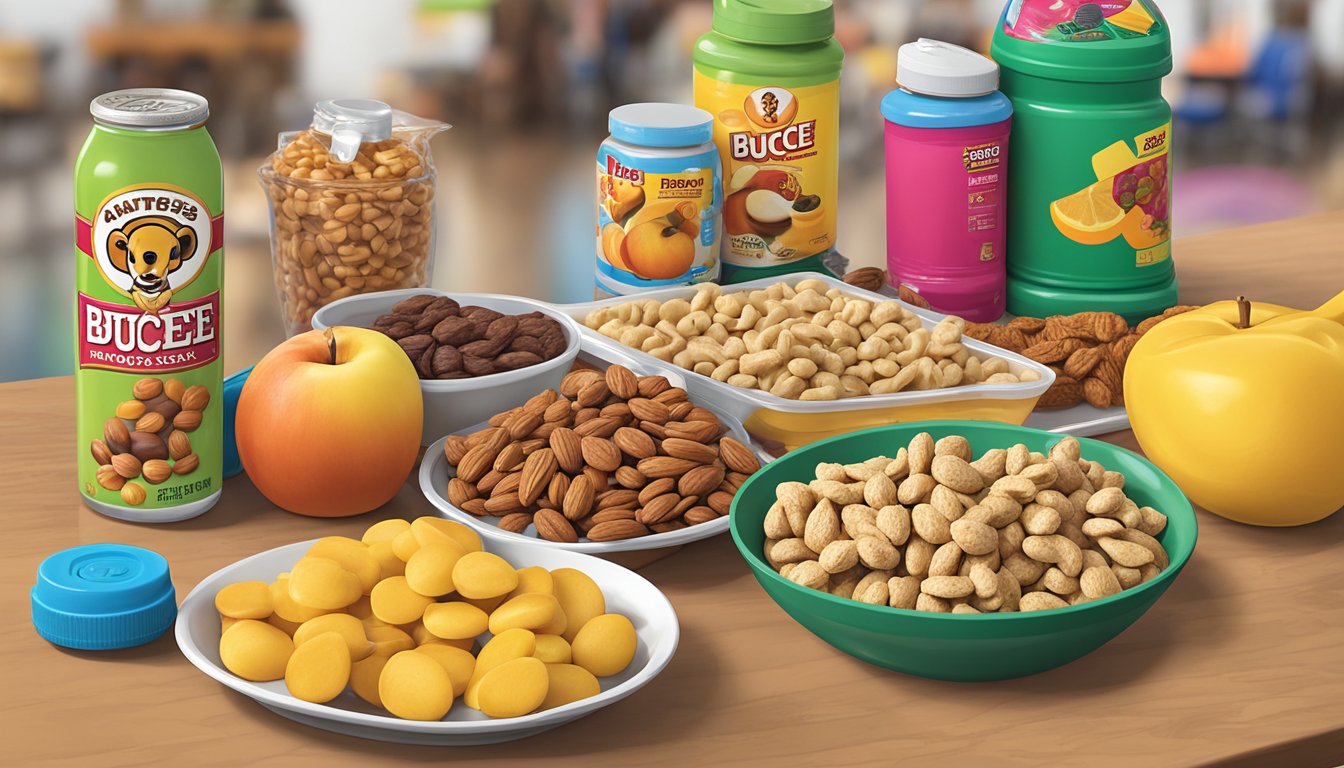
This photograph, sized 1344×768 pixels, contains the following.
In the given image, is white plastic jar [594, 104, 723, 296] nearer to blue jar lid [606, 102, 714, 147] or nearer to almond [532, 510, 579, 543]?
blue jar lid [606, 102, 714, 147]

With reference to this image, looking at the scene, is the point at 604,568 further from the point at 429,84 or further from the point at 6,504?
the point at 429,84

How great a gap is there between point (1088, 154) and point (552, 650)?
830mm

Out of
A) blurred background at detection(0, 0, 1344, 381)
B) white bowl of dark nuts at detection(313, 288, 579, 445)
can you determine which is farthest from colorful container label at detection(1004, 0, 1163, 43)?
blurred background at detection(0, 0, 1344, 381)

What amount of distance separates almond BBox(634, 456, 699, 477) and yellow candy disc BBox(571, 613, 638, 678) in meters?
0.17

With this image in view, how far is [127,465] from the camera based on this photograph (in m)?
1.09

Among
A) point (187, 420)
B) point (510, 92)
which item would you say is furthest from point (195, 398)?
point (510, 92)

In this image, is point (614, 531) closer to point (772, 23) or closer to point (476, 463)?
point (476, 463)

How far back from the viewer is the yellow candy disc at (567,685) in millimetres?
890

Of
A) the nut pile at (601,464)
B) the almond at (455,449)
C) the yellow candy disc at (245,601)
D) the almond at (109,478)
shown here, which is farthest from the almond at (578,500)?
the almond at (109,478)

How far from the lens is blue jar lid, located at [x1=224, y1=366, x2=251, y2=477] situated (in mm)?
1182

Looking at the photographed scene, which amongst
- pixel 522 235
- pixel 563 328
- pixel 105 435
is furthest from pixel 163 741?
pixel 522 235

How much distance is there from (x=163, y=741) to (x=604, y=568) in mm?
289

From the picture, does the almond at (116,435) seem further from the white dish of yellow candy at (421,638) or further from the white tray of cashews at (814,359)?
the white tray of cashews at (814,359)

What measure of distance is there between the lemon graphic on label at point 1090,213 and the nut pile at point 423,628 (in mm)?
741
